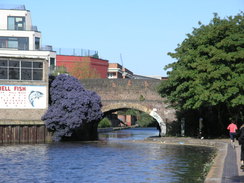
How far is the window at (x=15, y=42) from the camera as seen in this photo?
83875 millimetres

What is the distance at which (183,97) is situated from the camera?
53.9 metres

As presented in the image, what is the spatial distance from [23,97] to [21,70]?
2564 mm

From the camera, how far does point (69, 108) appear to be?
56.9 meters

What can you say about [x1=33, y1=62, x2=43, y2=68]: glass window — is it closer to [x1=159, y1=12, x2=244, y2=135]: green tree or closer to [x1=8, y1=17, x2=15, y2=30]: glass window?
[x1=159, y1=12, x2=244, y2=135]: green tree

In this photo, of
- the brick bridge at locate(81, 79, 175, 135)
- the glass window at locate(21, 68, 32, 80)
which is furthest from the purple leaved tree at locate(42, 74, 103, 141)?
the brick bridge at locate(81, 79, 175, 135)

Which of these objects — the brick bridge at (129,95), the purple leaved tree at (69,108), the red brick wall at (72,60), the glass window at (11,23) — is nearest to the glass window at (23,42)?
the glass window at (11,23)

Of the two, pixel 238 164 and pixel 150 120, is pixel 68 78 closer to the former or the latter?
pixel 238 164

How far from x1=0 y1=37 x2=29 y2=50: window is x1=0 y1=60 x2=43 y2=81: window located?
2684cm

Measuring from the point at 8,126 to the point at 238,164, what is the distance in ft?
106

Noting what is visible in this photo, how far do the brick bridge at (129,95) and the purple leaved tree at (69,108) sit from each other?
353 cm

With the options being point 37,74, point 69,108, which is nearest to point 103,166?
point 69,108

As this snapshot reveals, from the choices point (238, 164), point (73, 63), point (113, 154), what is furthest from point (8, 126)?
point (73, 63)

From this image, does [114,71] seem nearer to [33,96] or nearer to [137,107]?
[137,107]

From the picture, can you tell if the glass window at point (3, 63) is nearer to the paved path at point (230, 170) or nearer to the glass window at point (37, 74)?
the glass window at point (37, 74)
